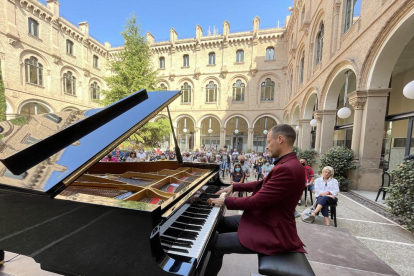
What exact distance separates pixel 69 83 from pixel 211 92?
1557 centimetres

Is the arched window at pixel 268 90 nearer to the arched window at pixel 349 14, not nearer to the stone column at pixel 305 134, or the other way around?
the stone column at pixel 305 134

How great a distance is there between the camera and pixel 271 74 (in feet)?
65.2

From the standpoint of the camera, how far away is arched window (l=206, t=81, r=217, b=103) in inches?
854

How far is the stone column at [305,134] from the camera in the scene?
11695 mm

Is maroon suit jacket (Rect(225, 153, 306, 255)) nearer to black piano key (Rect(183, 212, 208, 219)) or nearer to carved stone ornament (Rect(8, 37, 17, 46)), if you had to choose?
black piano key (Rect(183, 212, 208, 219))

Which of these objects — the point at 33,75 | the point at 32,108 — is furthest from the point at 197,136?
the point at 33,75

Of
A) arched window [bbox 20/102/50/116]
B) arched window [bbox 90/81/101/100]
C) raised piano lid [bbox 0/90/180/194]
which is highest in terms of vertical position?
arched window [bbox 90/81/101/100]

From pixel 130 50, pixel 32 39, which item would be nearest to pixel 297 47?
pixel 130 50

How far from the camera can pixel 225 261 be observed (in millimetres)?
2541

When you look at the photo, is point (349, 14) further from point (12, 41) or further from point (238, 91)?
point (12, 41)

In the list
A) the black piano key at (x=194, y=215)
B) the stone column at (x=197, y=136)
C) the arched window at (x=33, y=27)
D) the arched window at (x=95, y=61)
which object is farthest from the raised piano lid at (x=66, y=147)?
the arched window at (x=95, y=61)

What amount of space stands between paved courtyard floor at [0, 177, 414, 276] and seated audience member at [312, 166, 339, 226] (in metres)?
0.32

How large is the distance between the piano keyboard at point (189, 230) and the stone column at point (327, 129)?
9.29 m

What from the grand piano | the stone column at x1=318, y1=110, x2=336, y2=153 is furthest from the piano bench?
the stone column at x1=318, y1=110, x2=336, y2=153
